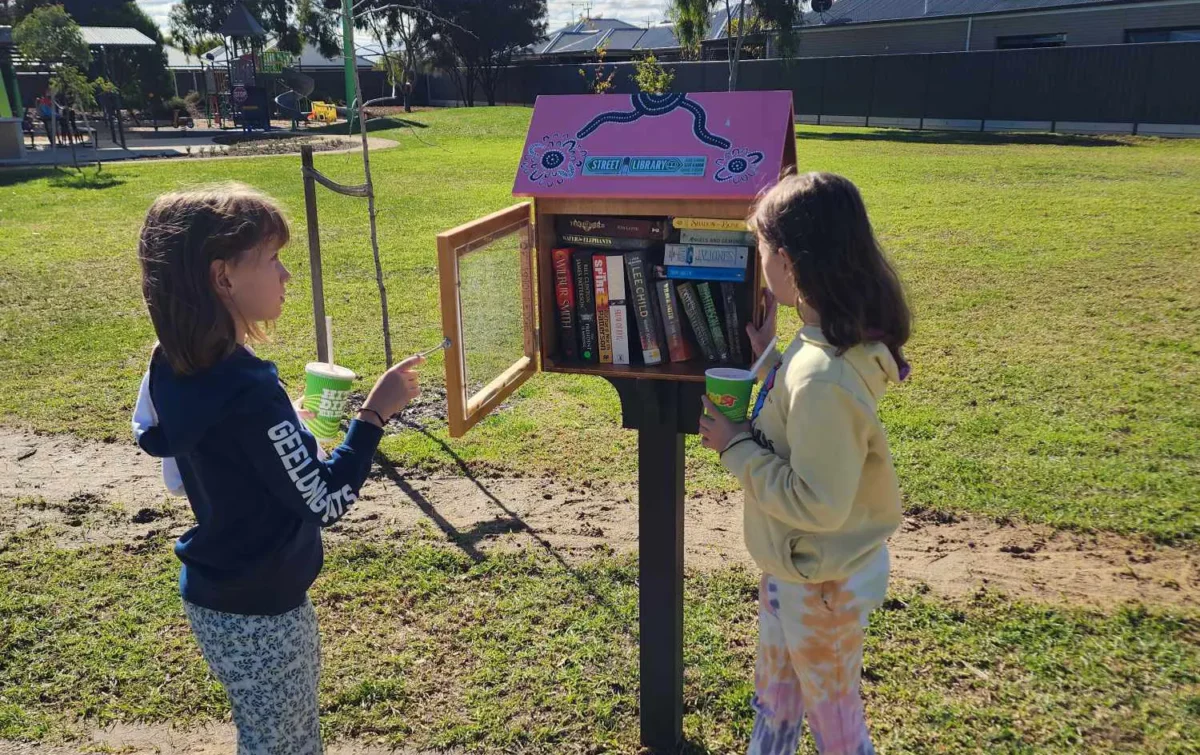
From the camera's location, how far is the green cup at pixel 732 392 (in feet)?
7.21

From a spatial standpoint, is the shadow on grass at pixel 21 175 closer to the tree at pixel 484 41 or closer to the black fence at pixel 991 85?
the black fence at pixel 991 85

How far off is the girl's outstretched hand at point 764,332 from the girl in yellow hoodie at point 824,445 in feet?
0.76

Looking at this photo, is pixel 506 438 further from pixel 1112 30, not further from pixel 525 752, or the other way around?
pixel 1112 30

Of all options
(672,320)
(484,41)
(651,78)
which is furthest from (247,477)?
(484,41)

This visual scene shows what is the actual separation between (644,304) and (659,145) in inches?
18.2

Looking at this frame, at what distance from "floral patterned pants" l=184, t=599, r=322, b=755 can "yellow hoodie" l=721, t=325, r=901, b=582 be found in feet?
3.65

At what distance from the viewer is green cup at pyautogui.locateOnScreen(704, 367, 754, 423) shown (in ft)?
7.21

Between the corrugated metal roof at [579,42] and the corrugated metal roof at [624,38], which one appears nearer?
the corrugated metal roof at [624,38]

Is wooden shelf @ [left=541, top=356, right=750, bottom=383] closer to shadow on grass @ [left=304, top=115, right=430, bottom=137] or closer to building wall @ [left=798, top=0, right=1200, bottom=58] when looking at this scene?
shadow on grass @ [left=304, top=115, right=430, bottom=137]

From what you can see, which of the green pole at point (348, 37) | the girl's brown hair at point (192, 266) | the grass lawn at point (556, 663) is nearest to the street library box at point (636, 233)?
the girl's brown hair at point (192, 266)

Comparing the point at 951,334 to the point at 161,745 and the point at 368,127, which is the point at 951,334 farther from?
the point at 368,127

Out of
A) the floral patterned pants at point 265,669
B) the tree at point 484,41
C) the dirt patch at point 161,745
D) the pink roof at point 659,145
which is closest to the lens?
the floral patterned pants at point 265,669

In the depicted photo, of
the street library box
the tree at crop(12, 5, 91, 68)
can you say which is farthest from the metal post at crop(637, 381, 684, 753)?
the tree at crop(12, 5, 91, 68)

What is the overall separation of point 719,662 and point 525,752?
2.72 ft
